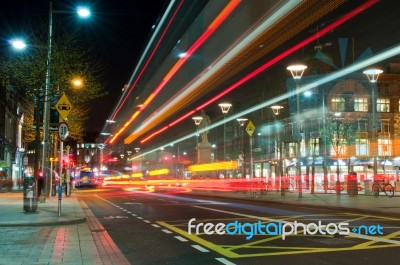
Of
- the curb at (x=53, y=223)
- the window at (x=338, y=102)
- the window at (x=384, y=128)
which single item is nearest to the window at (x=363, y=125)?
the window at (x=384, y=128)

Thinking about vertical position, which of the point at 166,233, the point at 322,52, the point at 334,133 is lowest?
the point at 166,233

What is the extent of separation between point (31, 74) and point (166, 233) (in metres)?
11.3

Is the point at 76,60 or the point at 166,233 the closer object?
the point at 166,233

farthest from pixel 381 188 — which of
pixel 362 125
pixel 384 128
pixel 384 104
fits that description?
pixel 384 104

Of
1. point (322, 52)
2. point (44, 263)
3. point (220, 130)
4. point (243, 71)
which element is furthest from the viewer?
point (220, 130)

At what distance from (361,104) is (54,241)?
58.1m

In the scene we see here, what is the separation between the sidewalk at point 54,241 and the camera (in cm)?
941

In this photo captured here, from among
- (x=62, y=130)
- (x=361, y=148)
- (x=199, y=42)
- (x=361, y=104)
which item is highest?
(x=199, y=42)

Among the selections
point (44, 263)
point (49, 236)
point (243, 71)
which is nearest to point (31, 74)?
point (49, 236)

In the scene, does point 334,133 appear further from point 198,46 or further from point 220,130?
point 220,130

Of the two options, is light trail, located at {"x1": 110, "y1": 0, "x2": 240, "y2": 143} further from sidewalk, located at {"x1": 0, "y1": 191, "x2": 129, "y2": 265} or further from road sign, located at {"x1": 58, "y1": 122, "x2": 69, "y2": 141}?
sidewalk, located at {"x1": 0, "y1": 191, "x2": 129, "y2": 265}

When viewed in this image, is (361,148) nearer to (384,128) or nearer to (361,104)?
(361,104)

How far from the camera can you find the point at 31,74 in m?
21.6

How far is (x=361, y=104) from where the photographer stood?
64.2 m
